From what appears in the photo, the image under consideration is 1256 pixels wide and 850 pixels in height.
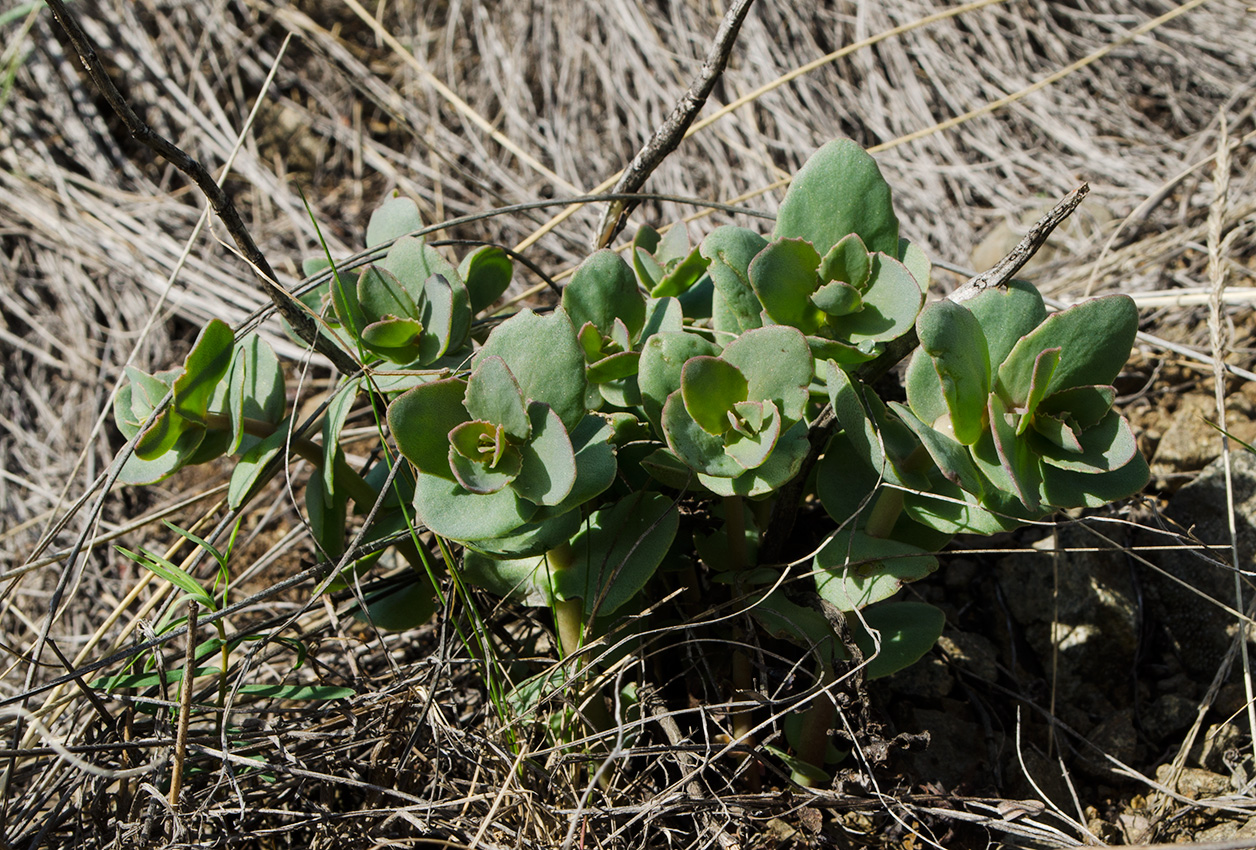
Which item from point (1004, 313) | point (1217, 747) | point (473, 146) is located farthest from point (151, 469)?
point (473, 146)

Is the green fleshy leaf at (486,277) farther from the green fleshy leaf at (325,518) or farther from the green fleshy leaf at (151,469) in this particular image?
the green fleshy leaf at (151,469)

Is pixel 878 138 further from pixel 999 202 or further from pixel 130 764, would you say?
pixel 130 764

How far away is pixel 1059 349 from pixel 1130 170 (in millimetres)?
2022

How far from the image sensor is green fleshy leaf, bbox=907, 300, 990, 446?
0.96 metres

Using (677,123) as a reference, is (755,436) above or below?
below

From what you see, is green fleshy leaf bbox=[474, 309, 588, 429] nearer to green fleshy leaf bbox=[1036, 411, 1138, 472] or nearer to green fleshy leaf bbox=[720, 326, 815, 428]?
green fleshy leaf bbox=[720, 326, 815, 428]

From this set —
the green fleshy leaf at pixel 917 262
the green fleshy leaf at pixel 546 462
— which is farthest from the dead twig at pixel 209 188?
the green fleshy leaf at pixel 917 262

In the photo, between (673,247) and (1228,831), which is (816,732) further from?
(673,247)

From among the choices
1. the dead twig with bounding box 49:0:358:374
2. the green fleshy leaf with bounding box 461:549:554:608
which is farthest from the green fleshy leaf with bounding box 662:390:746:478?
the dead twig with bounding box 49:0:358:374

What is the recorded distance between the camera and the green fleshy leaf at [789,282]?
1.12 metres

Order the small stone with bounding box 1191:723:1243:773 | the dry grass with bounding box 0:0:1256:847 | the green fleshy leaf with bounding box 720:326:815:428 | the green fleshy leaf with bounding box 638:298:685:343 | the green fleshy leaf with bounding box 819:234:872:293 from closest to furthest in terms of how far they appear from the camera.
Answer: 1. the green fleshy leaf with bounding box 720:326:815:428
2. the green fleshy leaf with bounding box 819:234:872:293
3. the green fleshy leaf with bounding box 638:298:685:343
4. the small stone with bounding box 1191:723:1243:773
5. the dry grass with bounding box 0:0:1256:847

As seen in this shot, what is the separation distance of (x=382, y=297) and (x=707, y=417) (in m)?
0.50

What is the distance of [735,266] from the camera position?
1.18 metres

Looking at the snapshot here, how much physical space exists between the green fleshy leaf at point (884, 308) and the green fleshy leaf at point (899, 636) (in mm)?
390
